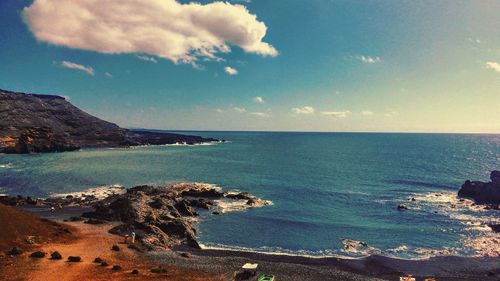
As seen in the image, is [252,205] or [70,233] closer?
[70,233]

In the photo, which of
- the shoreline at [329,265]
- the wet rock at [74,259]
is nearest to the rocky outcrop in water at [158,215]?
the shoreline at [329,265]

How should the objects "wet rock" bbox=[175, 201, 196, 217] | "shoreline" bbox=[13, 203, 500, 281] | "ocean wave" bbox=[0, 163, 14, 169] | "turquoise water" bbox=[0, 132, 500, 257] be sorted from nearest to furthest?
"shoreline" bbox=[13, 203, 500, 281]
"turquoise water" bbox=[0, 132, 500, 257]
"wet rock" bbox=[175, 201, 196, 217]
"ocean wave" bbox=[0, 163, 14, 169]

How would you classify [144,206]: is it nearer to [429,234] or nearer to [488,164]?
[429,234]

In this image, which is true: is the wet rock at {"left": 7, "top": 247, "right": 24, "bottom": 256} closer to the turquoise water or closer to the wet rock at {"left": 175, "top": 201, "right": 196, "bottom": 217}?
the turquoise water

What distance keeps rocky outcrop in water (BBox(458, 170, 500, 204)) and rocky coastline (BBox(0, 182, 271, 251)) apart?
60.4m

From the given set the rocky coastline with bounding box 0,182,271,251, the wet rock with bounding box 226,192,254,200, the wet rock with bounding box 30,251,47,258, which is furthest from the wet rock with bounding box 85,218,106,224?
the wet rock with bounding box 226,192,254,200

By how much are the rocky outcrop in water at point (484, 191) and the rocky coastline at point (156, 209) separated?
60.4 metres

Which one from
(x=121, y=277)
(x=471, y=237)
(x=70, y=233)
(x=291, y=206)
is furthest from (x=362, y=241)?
(x=70, y=233)

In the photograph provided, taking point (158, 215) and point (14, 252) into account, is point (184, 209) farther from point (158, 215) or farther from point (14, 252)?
point (14, 252)

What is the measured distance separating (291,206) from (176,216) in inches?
1158

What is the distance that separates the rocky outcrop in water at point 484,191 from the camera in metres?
94.8

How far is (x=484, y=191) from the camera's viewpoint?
9769 cm

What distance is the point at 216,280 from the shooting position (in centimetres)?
4091

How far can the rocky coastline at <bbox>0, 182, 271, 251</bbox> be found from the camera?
5723 cm
